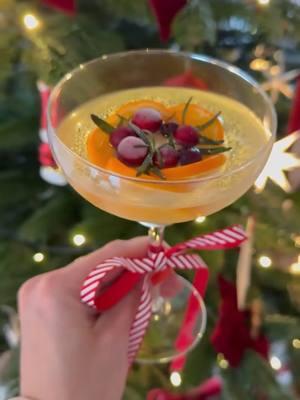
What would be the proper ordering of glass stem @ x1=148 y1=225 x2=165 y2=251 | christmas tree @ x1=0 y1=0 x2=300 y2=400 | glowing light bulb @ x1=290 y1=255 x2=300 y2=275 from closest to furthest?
glass stem @ x1=148 y1=225 x2=165 y2=251
christmas tree @ x1=0 y1=0 x2=300 y2=400
glowing light bulb @ x1=290 y1=255 x2=300 y2=275

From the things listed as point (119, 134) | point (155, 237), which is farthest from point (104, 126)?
point (155, 237)

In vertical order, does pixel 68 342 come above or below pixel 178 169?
below

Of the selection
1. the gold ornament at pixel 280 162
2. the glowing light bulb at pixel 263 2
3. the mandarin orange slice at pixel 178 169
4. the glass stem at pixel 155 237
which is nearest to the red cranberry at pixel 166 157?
the mandarin orange slice at pixel 178 169

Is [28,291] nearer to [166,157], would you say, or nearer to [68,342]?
[68,342]

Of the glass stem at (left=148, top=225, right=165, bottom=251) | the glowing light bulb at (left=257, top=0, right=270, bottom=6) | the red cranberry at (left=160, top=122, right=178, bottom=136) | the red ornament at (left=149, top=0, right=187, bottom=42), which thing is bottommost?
the glass stem at (left=148, top=225, right=165, bottom=251)

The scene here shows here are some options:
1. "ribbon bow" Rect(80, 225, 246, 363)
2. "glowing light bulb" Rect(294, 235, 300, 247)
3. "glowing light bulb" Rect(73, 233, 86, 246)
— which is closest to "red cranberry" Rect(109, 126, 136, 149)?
"ribbon bow" Rect(80, 225, 246, 363)

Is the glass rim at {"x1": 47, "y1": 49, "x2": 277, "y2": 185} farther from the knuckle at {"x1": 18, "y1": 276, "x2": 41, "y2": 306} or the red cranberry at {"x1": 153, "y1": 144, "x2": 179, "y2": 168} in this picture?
the knuckle at {"x1": 18, "y1": 276, "x2": 41, "y2": 306}
